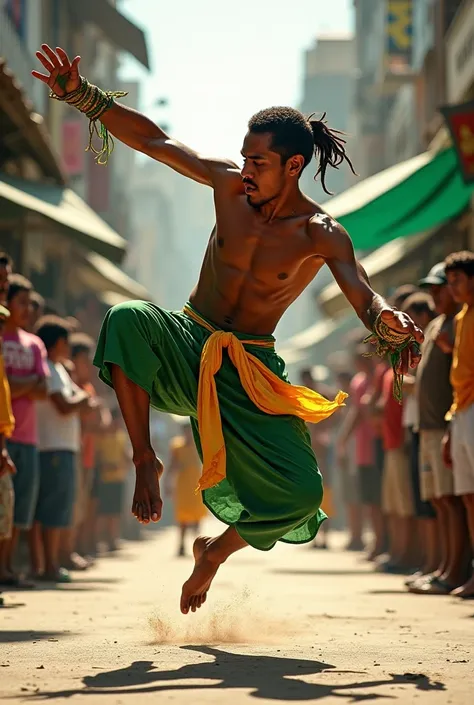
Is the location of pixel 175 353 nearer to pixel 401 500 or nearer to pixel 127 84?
pixel 401 500

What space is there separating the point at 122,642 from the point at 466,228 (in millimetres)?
10219

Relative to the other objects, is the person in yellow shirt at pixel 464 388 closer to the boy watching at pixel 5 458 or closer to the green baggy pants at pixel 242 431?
the green baggy pants at pixel 242 431

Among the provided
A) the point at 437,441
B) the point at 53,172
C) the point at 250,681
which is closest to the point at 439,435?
the point at 437,441

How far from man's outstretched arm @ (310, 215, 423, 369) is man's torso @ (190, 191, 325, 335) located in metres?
0.11

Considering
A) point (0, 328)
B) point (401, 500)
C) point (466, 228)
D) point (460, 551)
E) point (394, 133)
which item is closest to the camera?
point (0, 328)

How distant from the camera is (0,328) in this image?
8.23 m

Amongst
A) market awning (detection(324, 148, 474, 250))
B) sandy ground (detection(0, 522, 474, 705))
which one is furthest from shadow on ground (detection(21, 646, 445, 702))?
market awning (detection(324, 148, 474, 250))

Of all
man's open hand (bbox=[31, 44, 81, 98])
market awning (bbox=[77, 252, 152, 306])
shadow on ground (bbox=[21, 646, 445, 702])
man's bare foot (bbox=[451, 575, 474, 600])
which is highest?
market awning (bbox=[77, 252, 152, 306])

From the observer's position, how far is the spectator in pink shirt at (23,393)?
9484 millimetres

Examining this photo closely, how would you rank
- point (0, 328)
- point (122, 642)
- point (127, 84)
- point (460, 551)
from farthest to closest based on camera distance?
point (127, 84)
point (460, 551)
point (0, 328)
point (122, 642)

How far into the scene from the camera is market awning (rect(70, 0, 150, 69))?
2603 centimetres

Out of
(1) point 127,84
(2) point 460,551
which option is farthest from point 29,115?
(1) point 127,84

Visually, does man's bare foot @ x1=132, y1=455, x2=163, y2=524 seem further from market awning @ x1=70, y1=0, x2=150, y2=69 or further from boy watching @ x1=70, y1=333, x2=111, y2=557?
market awning @ x1=70, y1=0, x2=150, y2=69

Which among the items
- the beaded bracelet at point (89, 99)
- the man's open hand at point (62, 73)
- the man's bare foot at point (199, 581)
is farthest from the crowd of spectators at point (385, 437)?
the man's open hand at point (62, 73)
